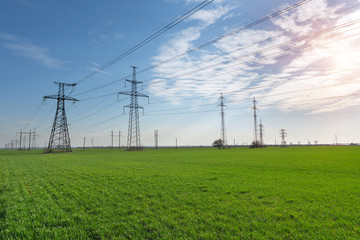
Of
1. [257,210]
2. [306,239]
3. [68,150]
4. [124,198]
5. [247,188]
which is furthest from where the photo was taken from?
[68,150]

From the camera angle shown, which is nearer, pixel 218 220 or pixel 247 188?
pixel 218 220

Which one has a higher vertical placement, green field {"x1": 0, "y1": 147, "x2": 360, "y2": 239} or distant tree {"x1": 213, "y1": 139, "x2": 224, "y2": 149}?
distant tree {"x1": 213, "y1": 139, "x2": 224, "y2": 149}

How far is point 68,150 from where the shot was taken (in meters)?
77.1

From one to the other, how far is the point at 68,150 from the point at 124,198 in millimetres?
76239

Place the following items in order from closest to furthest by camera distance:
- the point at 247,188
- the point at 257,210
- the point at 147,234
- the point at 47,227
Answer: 1. the point at 147,234
2. the point at 47,227
3. the point at 257,210
4. the point at 247,188

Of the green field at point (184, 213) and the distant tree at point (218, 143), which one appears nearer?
the green field at point (184, 213)

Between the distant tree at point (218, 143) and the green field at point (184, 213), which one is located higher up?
the distant tree at point (218, 143)

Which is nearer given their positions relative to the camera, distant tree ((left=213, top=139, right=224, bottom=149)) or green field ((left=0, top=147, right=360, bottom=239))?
green field ((left=0, top=147, right=360, bottom=239))

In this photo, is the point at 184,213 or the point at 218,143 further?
the point at 218,143

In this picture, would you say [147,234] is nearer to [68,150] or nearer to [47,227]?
[47,227]

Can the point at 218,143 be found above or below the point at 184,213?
above

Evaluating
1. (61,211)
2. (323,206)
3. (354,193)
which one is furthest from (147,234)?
(354,193)

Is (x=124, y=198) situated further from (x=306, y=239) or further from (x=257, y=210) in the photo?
(x=306, y=239)

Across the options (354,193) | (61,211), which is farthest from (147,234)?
(354,193)
